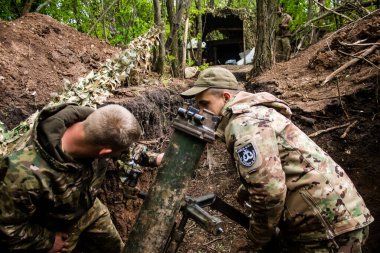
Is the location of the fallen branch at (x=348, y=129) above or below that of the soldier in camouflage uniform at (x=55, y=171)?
below

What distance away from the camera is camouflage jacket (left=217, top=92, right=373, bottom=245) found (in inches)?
85.1

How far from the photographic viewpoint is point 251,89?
6.85 metres

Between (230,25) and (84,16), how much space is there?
34.9 feet

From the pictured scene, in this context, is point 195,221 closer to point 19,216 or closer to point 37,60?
point 19,216

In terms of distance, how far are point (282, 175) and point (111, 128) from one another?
47.1 inches

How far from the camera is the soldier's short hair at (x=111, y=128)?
86.1 inches

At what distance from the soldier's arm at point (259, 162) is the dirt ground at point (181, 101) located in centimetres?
170

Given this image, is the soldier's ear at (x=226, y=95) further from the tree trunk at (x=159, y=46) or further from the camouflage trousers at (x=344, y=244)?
the tree trunk at (x=159, y=46)

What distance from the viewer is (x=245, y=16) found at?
16484 mm

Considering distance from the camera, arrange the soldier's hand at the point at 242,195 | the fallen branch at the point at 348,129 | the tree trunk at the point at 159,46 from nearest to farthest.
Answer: the soldier's hand at the point at 242,195
the fallen branch at the point at 348,129
the tree trunk at the point at 159,46

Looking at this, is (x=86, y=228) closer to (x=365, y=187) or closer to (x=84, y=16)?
(x=365, y=187)

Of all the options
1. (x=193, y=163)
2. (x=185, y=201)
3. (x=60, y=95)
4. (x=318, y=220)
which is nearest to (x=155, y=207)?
(x=185, y=201)

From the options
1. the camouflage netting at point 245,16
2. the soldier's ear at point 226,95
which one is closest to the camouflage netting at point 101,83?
the soldier's ear at point 226,95

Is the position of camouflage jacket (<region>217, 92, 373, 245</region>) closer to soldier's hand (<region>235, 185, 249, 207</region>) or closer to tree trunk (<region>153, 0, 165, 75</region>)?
soldier's hand (<region>235, 185, 249, 207</region>)
